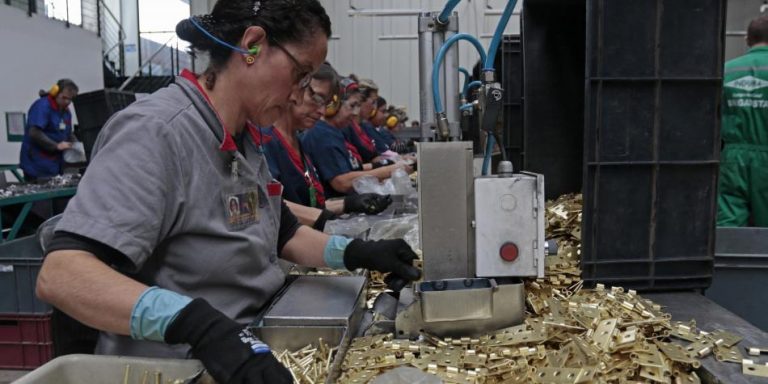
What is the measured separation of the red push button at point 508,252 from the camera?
1.41 m

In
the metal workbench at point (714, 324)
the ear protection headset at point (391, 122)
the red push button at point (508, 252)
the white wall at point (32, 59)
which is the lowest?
the metal workbench at point (714, 324)

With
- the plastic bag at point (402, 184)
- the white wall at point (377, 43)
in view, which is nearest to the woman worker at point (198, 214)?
the plastic bag at point (402, 184)

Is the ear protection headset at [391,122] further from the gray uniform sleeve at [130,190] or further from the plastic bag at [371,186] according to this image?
the gray uniform sleeve at [130,190]

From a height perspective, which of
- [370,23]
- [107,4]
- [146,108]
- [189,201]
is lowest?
[189,201]

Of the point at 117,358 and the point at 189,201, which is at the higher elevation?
the point at 189,201

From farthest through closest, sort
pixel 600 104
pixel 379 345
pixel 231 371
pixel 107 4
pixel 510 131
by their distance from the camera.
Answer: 1. pixel 107 4
2. pixel 510 131
3. pixel 600 104
4. pixel 379 345
5. pixel 231 371

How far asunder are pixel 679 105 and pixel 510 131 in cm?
167

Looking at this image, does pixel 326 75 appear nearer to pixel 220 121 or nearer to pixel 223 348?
pixel 220 121

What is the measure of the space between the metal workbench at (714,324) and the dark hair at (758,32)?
5.35 ft

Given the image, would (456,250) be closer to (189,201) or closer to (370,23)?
(189,201)

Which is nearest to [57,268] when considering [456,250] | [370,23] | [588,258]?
[456,250]

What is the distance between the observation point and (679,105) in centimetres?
182

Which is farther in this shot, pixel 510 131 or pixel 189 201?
pixel 510 131

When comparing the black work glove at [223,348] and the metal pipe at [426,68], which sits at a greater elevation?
the metal pipe at [426,68]
